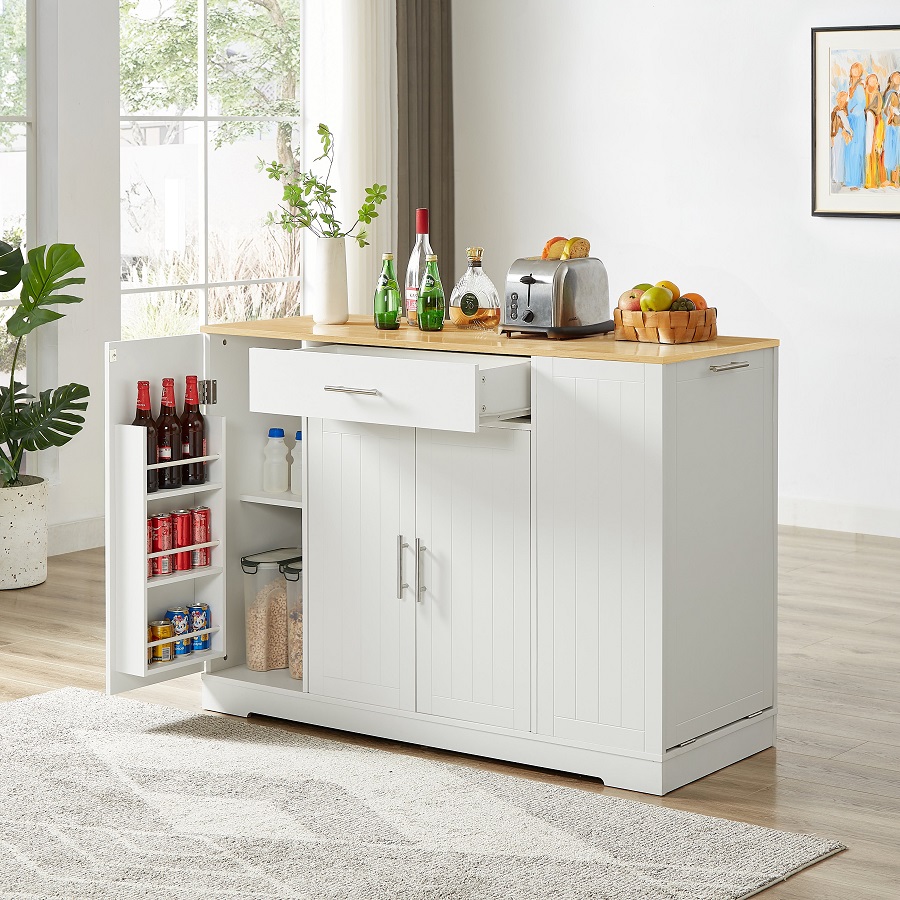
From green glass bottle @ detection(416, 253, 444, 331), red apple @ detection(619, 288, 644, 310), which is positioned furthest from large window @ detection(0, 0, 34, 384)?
red apple @ detection(619, 288, 644, 310)

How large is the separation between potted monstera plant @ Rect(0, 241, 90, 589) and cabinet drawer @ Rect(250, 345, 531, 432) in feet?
5.62

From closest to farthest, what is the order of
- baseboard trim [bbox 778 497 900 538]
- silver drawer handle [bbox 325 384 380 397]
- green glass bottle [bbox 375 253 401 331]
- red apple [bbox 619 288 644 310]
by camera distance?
silver drawer handle [bbox 325 384 380 397], red apple [bbox 619 288 644 310], green glass bottle [bbox 375 253 401 331], baseboard trim [bbox 778 497 900 538]

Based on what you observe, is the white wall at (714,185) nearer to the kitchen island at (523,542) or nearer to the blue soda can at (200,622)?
the kitchen island at (523,542)

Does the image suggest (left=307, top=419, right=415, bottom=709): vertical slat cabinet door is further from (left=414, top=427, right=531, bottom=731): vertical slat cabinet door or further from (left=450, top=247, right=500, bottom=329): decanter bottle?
(left=450, top=247, right=500, bottom=329): decanter bottle

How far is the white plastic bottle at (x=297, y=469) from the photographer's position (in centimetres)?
356

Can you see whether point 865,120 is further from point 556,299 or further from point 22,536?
point 22,536

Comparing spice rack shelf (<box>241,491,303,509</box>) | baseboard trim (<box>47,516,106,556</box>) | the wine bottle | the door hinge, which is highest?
the wine bottle

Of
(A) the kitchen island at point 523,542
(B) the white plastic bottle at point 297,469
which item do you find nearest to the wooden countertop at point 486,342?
(A) the kitchen island at point 523,542

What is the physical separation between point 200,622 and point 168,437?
445mm

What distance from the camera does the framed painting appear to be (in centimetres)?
556

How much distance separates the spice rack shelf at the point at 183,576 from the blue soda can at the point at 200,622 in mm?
70

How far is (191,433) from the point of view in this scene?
138 inches

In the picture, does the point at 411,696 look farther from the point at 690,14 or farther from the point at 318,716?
the point at 690,14

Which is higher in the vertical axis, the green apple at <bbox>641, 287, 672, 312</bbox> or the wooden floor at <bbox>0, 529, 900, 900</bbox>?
the green apple at <bbox>641, 287, 672, 312</bbox>
